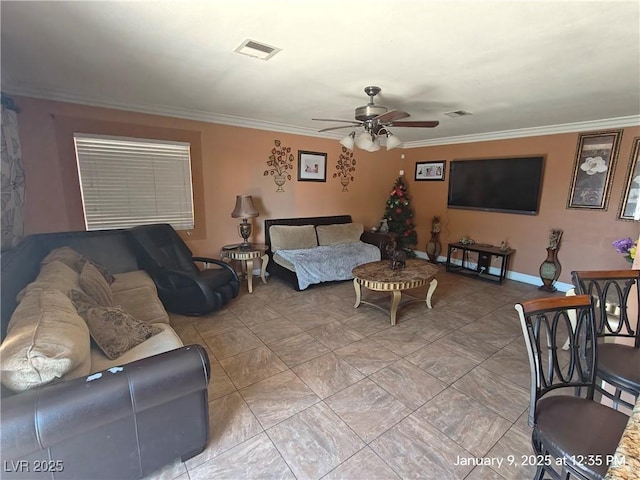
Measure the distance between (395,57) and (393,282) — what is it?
6.62ft

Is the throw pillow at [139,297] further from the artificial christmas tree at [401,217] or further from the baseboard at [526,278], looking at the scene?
the baseboard at [526,278]

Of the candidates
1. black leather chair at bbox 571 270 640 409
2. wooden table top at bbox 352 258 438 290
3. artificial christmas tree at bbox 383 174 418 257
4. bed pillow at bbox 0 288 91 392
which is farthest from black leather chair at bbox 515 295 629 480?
artificial christmas tree at bbox 383 174 418 257

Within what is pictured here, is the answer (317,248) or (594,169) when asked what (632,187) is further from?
(317,248)

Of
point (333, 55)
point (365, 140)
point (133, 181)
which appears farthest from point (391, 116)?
point (133, 181)

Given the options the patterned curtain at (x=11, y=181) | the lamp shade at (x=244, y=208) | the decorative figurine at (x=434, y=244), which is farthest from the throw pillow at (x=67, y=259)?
the decorative figurine at (x=434, y=244)

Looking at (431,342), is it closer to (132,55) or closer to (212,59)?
(212,59)

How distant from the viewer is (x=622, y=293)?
172 cm

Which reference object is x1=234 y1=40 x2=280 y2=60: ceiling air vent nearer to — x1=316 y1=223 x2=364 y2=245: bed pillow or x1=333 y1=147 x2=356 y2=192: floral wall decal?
x1=316 y1=223 x2=364 y2=245: bed pillow

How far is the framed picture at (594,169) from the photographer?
3.68m

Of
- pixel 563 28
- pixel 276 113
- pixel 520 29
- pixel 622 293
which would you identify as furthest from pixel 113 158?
pixel 622 293

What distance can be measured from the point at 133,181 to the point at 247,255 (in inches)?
64.5

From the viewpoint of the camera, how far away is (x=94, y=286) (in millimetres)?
2160

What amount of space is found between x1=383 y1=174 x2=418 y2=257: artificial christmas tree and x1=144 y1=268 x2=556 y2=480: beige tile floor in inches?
98.8

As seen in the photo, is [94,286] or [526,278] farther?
[526,278]
